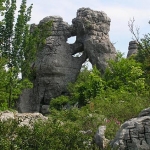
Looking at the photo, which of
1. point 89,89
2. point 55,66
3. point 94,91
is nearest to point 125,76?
point 94,91

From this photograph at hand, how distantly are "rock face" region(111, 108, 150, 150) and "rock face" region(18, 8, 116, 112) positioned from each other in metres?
14.4

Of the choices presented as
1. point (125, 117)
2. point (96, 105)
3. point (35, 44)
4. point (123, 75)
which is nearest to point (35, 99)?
point (35, 44)

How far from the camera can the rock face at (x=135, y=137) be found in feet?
24.5

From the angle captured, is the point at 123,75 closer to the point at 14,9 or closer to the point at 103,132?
the point at 14,9

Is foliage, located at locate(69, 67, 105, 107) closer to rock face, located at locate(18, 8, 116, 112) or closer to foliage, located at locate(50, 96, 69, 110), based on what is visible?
foliage, located at locate(50, 96, 69, 110)

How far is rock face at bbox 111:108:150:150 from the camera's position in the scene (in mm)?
7461

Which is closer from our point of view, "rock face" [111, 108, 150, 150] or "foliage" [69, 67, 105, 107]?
"rock face" [111, 108, 150, 150]

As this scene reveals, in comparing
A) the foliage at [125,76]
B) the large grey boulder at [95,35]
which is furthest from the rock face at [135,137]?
the large grey boulder at [95,35]

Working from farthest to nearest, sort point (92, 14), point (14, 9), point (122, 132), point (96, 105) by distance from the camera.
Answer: point (92, 14), point (14, 9), point (96, 105), point (122, 132)

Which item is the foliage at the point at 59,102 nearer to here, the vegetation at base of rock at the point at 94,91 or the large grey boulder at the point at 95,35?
the vegetation at base of rock at the point at 94,91

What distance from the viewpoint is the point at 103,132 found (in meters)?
8.34

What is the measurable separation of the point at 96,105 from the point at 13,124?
25.8 feet

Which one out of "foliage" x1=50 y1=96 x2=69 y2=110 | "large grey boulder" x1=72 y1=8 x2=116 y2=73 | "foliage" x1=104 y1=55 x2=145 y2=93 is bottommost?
"foliage" x1=50 y1=96 x2=69 y2=110

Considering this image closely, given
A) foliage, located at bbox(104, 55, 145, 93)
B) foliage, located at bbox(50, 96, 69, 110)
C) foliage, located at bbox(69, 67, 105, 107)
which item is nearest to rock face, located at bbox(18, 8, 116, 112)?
foliage, located at bbox(50, 96, 69, 110)
